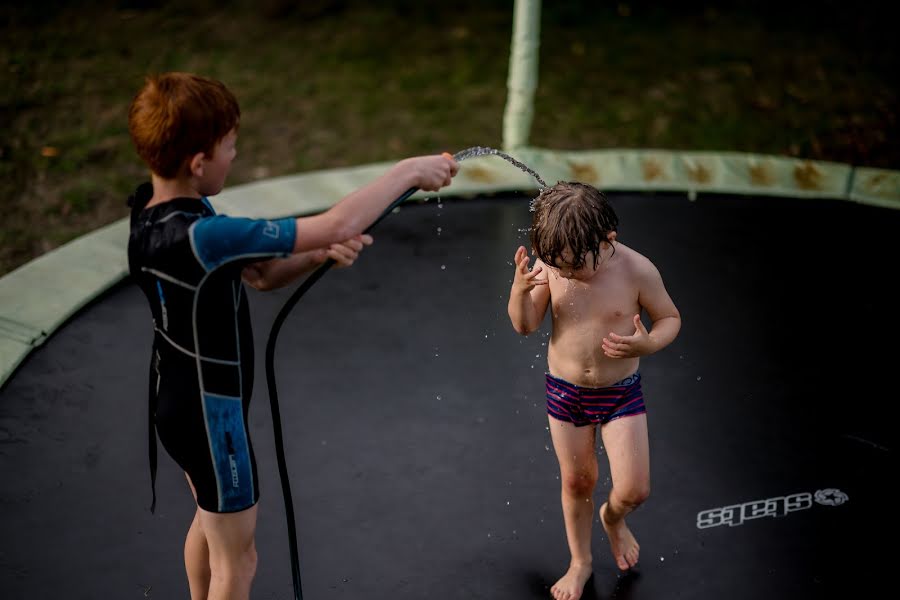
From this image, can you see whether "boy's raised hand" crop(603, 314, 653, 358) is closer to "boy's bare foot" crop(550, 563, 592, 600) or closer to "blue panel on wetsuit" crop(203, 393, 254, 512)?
"boy's bare foot" crop(550, 563, 592, 600)

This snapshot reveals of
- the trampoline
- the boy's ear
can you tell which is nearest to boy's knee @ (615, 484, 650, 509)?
the trampoline

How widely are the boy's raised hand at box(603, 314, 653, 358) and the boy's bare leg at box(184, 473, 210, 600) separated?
842 millimetres

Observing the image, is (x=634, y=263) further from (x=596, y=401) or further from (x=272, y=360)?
(x=272, y=360)

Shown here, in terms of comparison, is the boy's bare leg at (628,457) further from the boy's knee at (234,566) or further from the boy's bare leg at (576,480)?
the boy's knee at (234,566)

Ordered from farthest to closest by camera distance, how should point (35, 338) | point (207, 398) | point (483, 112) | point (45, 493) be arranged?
point (483, 112) < point (35, 338) < point (45, 493) < point (207, 398)

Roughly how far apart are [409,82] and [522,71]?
1.65 metres

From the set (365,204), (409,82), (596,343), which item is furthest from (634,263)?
(409,82)

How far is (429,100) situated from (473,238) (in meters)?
1.89

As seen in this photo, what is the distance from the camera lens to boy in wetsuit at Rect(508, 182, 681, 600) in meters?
2.09

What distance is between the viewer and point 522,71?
4320 mm

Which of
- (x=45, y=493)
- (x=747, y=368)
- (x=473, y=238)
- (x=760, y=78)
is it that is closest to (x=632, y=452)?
(x=747, y=368)

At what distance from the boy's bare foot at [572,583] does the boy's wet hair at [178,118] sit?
1232 mm

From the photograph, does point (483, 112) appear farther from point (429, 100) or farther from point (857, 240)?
point (857, 240)

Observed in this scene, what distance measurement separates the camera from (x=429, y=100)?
18.6 feet
